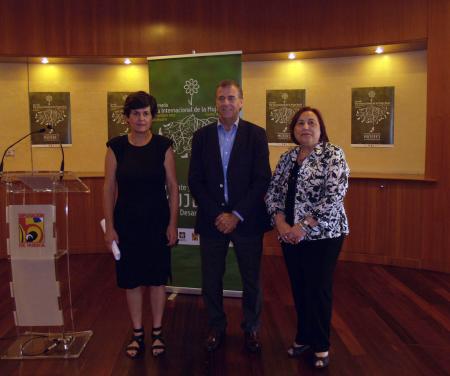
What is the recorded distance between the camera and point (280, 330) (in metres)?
3.64

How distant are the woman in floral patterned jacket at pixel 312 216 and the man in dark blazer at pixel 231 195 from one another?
16cm

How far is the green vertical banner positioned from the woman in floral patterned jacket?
1.40 m

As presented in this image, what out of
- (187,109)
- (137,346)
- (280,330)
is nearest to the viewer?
(137,346)

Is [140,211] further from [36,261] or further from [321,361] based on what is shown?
[321,361]

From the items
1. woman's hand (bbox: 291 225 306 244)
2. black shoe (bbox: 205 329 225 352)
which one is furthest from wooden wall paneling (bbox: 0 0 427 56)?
black shoe (bbox: 205 329 225 352)

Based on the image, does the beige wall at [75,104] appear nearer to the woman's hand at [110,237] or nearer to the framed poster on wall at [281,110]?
the framed poster on wall at [281,110]

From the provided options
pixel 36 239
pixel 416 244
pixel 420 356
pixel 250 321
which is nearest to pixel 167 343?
pixel 250 321

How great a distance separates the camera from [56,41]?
5.74 meters

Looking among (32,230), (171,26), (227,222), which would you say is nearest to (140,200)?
(227,222)

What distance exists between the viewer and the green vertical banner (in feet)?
13.8

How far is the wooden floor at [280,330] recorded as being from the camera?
9.93 feet

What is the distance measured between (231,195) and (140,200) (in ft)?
1.98

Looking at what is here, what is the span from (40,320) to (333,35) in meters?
4.32

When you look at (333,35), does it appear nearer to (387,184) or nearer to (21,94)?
(387,184)
